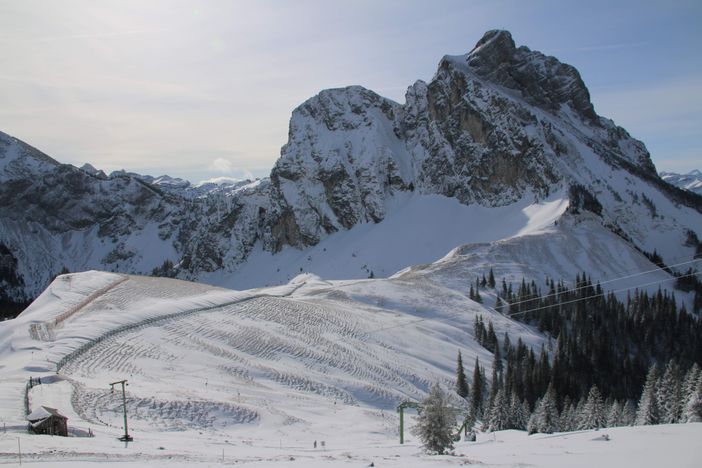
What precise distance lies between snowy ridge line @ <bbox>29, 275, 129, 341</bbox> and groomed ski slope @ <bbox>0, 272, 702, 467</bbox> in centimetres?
55

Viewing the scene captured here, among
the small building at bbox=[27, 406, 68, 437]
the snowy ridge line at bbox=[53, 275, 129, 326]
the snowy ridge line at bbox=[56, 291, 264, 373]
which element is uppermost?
the snowy ridge line at bbox=[53, 275, 129, 326]

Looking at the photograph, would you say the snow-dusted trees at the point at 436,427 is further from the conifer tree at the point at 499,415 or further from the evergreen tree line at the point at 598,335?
the evergreen tree line at the point at 598,335

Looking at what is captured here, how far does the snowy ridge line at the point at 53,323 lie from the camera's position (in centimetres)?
5694

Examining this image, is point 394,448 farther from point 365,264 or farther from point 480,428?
point 365,264

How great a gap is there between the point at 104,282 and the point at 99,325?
83.6 ft

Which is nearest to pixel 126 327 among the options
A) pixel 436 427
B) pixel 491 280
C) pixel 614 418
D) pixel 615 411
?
pixel 436 427

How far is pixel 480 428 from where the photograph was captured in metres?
58.4

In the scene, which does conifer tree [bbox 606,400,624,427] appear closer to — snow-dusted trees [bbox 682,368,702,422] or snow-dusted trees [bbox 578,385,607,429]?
snow-dusted trees [bbox 578,385,607,429]

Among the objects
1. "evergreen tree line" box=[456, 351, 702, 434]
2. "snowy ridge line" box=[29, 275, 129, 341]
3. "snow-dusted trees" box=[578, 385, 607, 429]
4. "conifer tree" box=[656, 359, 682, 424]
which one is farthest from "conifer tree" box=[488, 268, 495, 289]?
"snowy ridge line" box=[29, 275, 129, 341]

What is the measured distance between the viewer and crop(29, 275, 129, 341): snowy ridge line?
5694cm

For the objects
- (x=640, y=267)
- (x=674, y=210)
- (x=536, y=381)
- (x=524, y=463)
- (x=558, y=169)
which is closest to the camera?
(x=524, y=463)

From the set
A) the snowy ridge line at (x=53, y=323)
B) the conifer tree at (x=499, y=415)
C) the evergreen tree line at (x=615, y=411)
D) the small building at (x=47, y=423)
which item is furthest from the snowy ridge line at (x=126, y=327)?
the conifer tree at (x=499, y=415)

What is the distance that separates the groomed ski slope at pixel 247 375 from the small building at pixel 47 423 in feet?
2.14

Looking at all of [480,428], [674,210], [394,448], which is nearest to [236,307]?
[480,428]
